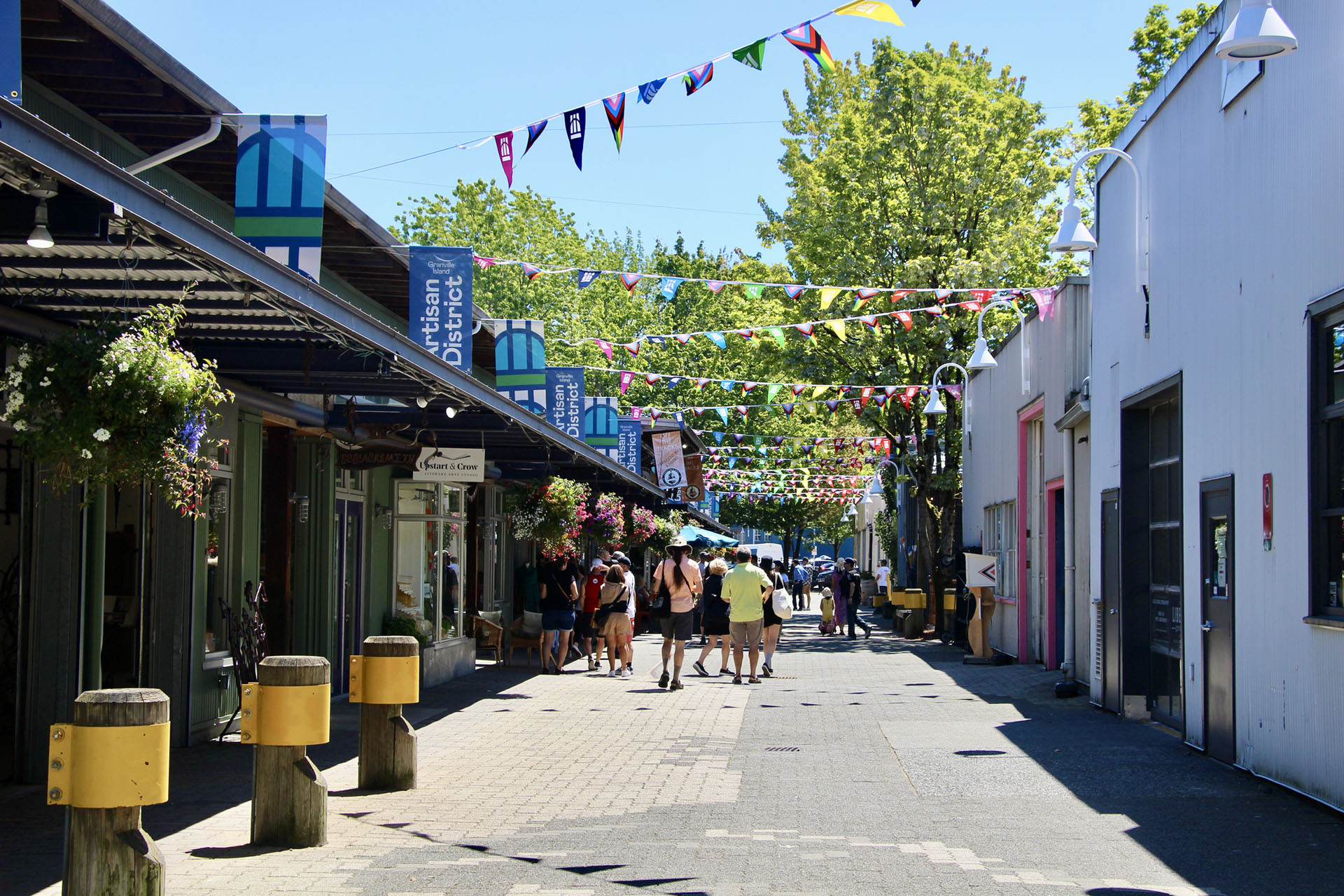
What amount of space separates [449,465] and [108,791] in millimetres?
9842

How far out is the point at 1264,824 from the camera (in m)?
7.93

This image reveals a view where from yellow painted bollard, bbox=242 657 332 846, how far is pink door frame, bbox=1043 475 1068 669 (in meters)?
13.3

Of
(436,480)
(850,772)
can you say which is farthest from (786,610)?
(850,772)

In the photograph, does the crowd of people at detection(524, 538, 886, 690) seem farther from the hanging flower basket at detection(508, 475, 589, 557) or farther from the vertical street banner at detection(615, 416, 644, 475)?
the vertical street banner at detection(615, 416, 644, 475)

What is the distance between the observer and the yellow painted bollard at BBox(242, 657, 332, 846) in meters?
7.12

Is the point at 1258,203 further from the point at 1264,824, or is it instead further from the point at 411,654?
the point at 411,654

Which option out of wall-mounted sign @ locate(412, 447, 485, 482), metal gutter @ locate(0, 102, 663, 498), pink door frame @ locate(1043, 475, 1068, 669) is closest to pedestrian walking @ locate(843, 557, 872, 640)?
pink door frame @ locate(1043, 475, 1068, 669)

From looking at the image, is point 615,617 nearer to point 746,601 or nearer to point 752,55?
point 746,601

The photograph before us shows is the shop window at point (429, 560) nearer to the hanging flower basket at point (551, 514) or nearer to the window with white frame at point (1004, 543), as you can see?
the hanging flower basket at point (551, 514)

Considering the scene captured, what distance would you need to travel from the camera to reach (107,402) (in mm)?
6445

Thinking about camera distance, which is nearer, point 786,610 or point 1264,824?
point 1264,824

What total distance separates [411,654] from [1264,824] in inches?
204

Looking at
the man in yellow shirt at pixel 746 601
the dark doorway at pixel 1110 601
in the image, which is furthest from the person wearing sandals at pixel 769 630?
the dark doorway at pixel 1110 601

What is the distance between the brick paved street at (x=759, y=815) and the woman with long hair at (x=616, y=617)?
3.94 m
